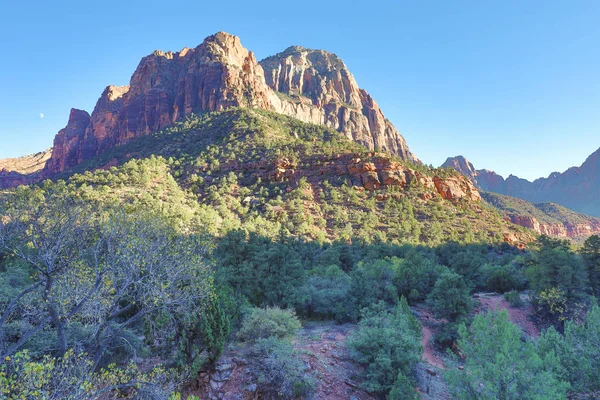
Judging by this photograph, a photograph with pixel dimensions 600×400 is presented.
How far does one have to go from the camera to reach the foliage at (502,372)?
30.8 feet

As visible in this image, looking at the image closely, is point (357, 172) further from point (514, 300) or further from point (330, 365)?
point (330, 365)

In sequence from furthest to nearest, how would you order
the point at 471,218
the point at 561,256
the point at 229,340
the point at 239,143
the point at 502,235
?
the point at 239,143, the point at 471,218, the point at 502,235, the point at 561,256, the point at 229,340

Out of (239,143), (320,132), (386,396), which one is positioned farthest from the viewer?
(320,132)

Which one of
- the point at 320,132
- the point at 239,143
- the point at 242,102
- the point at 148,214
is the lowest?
the point at 148,214

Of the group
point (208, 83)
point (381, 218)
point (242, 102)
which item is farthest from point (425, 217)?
point (208, 83)

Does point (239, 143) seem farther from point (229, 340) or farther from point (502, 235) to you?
point (229, 340)

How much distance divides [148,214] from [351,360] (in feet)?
34.3

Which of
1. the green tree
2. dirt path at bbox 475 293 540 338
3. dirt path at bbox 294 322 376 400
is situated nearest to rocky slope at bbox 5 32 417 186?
dirt path at bbox 475 293 540 338

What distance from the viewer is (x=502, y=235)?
167 ft

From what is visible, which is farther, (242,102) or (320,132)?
(242,102)

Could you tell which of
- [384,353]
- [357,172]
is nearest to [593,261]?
[384,353]

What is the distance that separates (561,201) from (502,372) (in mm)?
226806

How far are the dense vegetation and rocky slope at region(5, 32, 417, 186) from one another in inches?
2093

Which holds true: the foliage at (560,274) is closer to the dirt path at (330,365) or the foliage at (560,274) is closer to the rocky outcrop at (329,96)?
the dirt path at (330,365)
